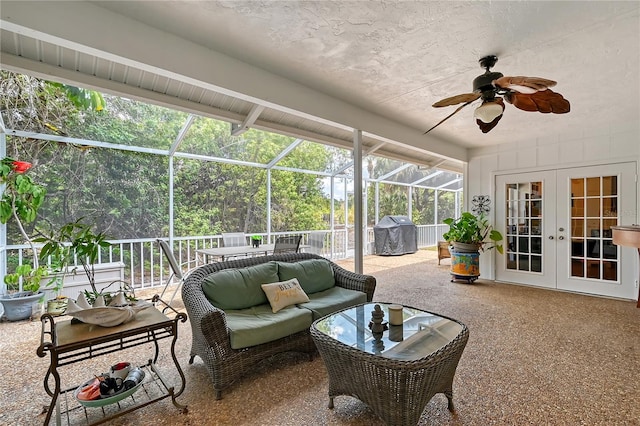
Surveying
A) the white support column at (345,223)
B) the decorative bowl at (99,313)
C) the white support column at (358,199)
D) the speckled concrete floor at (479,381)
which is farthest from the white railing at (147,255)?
the decorative bowl at (99,313)

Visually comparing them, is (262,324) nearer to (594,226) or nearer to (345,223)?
(594,226)

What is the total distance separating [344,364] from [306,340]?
0.81 meters

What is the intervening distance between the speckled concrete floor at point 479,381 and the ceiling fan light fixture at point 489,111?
210 cm

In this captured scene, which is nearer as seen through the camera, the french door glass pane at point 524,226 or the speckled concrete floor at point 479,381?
the speckled concrete floor at point 479,381

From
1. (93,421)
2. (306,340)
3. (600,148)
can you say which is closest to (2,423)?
(93,421)

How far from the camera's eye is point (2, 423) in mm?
1863

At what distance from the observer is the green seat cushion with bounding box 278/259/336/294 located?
3.08 meters

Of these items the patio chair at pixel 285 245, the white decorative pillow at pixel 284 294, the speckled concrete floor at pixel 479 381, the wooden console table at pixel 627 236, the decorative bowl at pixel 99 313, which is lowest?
the speckled concrete floor at pixel 479 381

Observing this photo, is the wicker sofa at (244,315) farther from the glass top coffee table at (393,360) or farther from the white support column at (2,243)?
the white support column at (2,243)

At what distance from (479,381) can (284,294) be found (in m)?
1.70

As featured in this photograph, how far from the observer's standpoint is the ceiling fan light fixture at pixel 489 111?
2473 millimetres

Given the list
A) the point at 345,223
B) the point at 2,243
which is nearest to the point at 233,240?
the point at 2,243

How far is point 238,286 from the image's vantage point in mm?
2695

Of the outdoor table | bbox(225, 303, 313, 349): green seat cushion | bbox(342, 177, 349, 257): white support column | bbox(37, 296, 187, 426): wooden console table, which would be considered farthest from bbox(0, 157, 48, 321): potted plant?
bbox(342, 177, 349, 257): white support column
